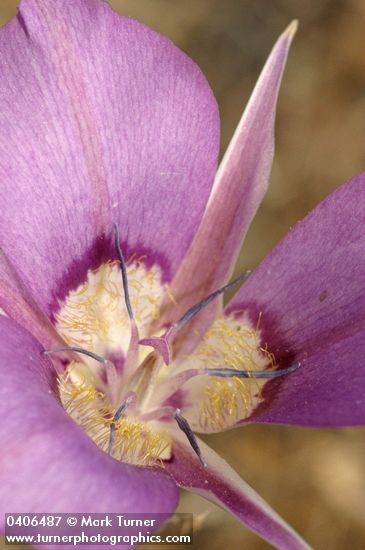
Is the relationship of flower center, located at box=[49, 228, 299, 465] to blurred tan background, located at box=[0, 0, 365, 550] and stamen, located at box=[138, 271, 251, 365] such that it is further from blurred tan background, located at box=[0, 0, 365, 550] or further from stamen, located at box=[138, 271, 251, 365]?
blurred tan background, located at box=[0, 0, 365, 550]

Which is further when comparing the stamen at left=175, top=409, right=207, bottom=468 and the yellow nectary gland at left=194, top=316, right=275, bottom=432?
the yellow nectary gland at left=194, top=316, right=275, bottom=432

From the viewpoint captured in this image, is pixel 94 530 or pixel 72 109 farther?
pixel 72 109

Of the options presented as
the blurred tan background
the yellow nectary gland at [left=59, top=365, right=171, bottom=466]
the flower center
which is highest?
the blurred tan background

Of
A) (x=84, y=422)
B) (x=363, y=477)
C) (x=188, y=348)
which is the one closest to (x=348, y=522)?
(x=363, y=477)

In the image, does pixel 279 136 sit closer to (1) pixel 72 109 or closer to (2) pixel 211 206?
(2) pixel 211 206

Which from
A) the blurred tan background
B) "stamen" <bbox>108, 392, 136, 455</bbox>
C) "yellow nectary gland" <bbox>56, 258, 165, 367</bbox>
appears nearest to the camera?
"stamen" <bbox>108, 392, 136, 455</bbox>

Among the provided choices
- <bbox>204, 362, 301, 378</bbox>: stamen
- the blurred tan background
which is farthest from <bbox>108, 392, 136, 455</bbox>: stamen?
the blurred tan background
